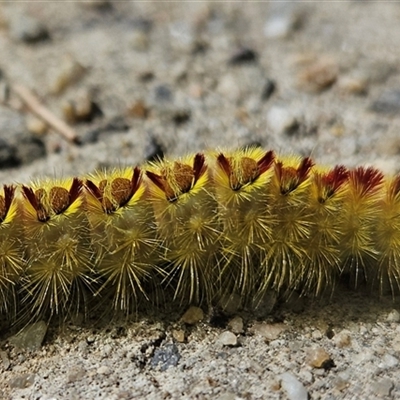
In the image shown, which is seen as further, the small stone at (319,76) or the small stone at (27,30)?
the small stone at (27,30)

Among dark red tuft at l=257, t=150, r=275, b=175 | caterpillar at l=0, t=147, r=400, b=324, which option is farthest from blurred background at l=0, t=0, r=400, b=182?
dark red tuft at l=257, t=150, r=275, b=175

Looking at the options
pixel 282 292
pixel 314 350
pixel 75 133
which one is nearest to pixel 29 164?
pixel 75 133

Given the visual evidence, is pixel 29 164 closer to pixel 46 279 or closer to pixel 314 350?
pixel 46 279

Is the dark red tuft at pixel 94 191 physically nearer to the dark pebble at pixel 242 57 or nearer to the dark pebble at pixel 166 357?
the dark pebble at pixel 166 357

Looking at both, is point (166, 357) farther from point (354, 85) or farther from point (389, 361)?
point (354, 85)

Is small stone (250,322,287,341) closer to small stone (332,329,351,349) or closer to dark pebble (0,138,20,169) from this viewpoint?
small stone (332,329,351,349)

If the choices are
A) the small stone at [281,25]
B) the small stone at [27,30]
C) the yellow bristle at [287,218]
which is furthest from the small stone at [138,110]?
the yellow bristle at [287,218]
